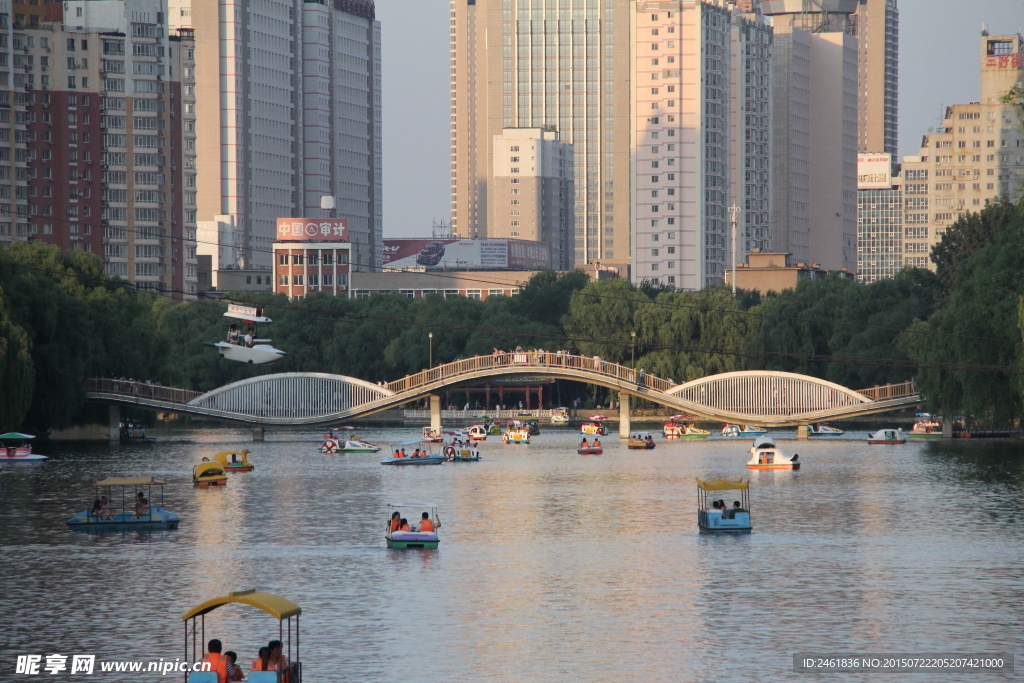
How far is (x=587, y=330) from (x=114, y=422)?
5832 cm

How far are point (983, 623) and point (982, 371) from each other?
47.3 meters

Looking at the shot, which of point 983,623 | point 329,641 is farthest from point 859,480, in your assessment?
point 329,641

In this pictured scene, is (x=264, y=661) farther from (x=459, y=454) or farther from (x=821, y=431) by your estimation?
(x=821, y=431)

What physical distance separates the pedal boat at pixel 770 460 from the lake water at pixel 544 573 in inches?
156

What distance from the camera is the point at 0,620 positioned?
45906mm

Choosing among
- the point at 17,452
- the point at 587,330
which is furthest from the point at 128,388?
the point at 587,330

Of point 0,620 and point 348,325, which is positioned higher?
point 348,325

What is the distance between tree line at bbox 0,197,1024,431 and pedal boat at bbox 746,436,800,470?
20.2 feet

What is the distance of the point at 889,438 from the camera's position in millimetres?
123188

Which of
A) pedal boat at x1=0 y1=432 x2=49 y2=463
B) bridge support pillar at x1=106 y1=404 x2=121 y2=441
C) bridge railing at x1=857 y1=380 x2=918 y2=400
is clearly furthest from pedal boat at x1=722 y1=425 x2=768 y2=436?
pedal boat at x1=0 y1=432 x2=49 y2=463

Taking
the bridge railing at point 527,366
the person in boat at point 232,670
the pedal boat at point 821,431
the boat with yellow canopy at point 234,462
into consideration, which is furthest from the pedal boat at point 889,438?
the person in boat at point 232,670

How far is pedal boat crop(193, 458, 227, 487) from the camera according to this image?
8981cm

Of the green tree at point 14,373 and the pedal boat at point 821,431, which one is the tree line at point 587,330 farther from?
the pedal boat at point 821,431

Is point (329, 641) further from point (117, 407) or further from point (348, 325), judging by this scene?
point (348, 325)
